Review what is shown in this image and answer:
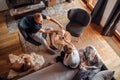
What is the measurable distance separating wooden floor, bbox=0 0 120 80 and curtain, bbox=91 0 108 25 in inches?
9.1

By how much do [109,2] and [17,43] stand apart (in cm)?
254

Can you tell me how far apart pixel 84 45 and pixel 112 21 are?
0.90 m

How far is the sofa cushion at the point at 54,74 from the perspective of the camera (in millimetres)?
2807

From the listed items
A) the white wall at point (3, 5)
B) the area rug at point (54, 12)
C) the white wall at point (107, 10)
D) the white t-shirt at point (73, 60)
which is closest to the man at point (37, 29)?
the white t-shirt at point (73, 60)

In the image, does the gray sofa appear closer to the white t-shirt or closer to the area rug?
the white t-shirt

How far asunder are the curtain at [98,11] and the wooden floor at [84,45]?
230mm

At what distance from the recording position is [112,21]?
3.80 m

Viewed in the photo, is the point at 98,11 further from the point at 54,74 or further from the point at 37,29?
the point at 54,74

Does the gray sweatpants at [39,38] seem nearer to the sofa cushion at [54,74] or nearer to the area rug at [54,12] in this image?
the sofa cushion at [54,74]

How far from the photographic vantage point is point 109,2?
3955 mm

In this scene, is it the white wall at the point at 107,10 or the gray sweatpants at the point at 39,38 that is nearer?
the gray sweatpants at the point at 39,38

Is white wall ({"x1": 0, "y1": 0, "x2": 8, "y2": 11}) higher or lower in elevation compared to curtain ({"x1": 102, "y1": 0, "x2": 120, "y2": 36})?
lower

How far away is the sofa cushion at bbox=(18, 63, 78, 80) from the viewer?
2807mm

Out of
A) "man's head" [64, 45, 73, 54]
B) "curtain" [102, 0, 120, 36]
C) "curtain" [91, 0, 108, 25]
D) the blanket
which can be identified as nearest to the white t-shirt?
"man's head" [64, 45, 73, 54]
